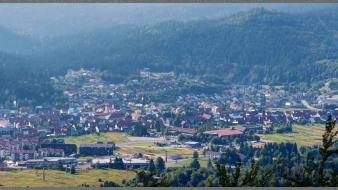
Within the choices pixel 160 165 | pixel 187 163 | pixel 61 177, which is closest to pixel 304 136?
pixel 187 163

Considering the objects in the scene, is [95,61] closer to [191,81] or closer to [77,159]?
[191,81]

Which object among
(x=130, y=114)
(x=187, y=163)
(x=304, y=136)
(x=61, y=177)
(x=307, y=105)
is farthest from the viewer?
(x=307, y=105)

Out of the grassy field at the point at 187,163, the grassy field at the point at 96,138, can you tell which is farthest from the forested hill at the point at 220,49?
the grassy field at the point at 187,163

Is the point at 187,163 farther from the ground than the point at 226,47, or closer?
closer

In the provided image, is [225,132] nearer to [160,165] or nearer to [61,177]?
[160,165]

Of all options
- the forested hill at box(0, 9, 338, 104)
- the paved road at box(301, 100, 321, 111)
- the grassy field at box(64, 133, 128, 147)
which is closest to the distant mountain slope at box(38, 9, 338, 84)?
the forested hill at box(0, 9, 338, 104)
